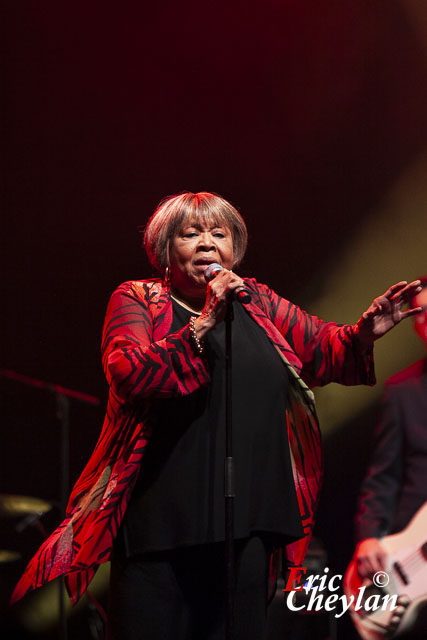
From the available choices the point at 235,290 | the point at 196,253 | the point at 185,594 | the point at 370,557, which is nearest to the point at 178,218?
the point at 196,253

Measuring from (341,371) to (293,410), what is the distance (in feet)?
0.55

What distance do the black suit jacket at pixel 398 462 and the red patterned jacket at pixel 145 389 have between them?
84cm

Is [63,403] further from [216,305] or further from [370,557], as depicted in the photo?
[216,305]

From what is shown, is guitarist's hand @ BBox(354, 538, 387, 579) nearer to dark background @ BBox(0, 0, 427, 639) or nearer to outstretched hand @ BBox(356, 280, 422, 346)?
dark background @ BBox(0, 0, 427, 639)

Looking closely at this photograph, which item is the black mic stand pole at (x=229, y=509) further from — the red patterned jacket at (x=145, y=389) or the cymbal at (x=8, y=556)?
the cymbal at (x=8, y=556)

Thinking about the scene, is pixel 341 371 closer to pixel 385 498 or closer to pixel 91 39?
pixel 385 498

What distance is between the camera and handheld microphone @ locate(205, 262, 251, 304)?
1.63 meters

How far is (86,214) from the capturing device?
3018 mm

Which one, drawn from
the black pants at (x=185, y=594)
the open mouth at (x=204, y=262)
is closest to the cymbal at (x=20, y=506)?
the black pants at (x=185, y=594)

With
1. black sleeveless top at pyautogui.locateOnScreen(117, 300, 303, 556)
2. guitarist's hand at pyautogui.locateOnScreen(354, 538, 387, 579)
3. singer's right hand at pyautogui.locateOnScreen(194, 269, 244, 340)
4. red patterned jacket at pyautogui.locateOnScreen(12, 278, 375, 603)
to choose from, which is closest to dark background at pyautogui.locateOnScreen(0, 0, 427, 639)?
guitarist's hand at pyautogui.locateOnScreen(354, 538, 387, 579)

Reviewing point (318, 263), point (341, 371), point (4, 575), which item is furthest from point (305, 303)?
point (4, 575)

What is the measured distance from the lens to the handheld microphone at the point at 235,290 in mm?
1633

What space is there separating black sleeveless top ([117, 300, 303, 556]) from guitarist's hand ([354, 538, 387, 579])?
1.02 meters

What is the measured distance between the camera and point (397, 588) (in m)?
2.56
